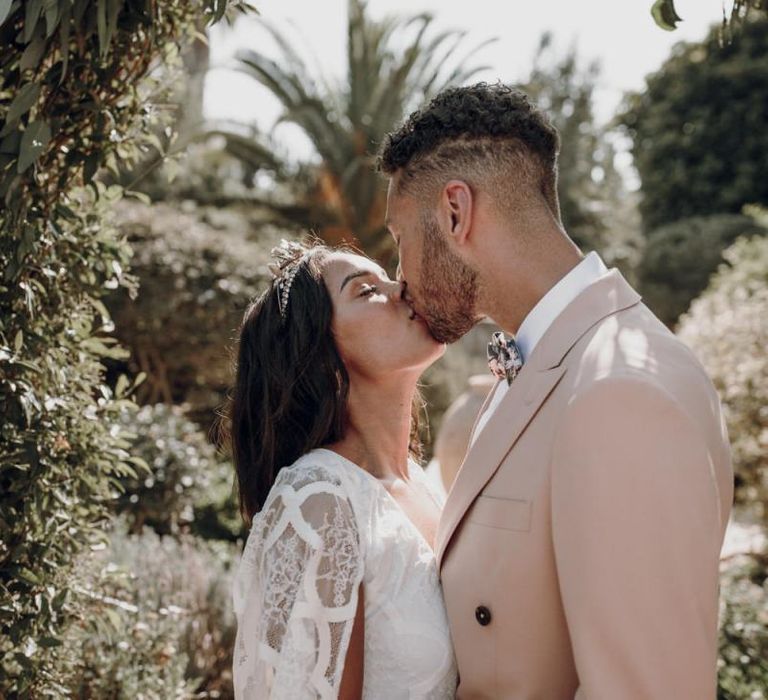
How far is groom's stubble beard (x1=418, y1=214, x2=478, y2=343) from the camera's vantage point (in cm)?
221

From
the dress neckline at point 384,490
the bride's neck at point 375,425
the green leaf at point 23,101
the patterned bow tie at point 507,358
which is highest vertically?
the green leaf at point 23,101

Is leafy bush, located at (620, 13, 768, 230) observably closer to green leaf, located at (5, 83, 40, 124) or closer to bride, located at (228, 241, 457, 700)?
bride, located at (228, 241, 457, 700)

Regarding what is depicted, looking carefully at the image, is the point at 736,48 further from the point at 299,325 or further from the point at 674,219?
the point at 299,325

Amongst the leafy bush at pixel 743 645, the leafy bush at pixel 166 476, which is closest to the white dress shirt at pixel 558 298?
the leafy bush at pixel 743 645

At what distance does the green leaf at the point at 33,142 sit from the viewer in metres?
2.30

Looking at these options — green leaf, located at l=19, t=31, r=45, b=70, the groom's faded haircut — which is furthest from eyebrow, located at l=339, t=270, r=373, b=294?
green leaf, located at l=19, t=31, r=45, b=70

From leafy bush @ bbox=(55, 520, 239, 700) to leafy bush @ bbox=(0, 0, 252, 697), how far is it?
16cm

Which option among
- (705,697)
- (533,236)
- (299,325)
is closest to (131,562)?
(299,325)

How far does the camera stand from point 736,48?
21.7m

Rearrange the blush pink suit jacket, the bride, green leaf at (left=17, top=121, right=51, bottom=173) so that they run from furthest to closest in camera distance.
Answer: green leaf at (left=17, top=121, right=51, bottom=173), the bride, the blush pink suit jacket

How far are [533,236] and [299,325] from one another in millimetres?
803

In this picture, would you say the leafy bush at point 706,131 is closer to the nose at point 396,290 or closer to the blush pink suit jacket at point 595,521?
the nose at point 396,290

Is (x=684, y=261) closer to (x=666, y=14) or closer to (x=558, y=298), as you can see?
(x=666, y=14)

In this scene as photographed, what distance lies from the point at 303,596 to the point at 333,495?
10.7 inches
